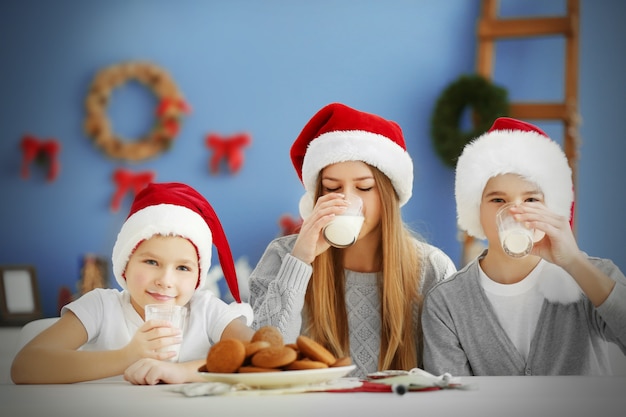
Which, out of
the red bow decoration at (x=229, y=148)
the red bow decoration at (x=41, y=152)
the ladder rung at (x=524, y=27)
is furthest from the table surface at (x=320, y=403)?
the red bow decoration at (x=41, y=152)

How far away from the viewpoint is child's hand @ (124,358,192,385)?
1.26 m

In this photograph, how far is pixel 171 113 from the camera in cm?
421

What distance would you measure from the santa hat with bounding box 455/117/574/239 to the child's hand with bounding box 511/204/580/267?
14cm

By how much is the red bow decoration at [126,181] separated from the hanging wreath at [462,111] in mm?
1667

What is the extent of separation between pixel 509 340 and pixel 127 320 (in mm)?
848

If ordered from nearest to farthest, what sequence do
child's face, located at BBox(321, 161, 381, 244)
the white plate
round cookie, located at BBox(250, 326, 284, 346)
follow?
the white plate < round cookie, located at BBox(250, 326, 284, 346) < child's face, located at BBox(321, 161, 381, 244)

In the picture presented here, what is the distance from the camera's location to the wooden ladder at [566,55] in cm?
379

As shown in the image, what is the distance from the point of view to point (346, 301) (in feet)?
6.33

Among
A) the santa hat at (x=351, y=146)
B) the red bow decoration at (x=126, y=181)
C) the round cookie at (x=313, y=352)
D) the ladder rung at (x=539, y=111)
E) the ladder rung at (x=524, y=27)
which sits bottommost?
the round cookie at (x=313, y=352)

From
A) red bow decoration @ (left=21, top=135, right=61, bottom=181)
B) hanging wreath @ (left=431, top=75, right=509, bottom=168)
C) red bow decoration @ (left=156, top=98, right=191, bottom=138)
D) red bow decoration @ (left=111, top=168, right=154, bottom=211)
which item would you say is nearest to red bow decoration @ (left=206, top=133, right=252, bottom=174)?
red bow decoration @ (left=156, top=98, right=191, bottom=138)

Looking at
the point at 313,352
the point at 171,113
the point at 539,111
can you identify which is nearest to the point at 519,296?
the point at 313,352

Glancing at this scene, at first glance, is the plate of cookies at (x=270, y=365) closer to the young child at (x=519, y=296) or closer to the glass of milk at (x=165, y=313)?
the glass of milk at (x=165, y=313)

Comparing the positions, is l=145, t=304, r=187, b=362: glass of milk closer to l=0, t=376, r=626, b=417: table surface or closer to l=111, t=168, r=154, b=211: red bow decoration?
l=0, t=376, r=626, b=417: table surface

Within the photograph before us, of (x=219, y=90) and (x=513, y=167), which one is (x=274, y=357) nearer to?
(x=513, y=167)
